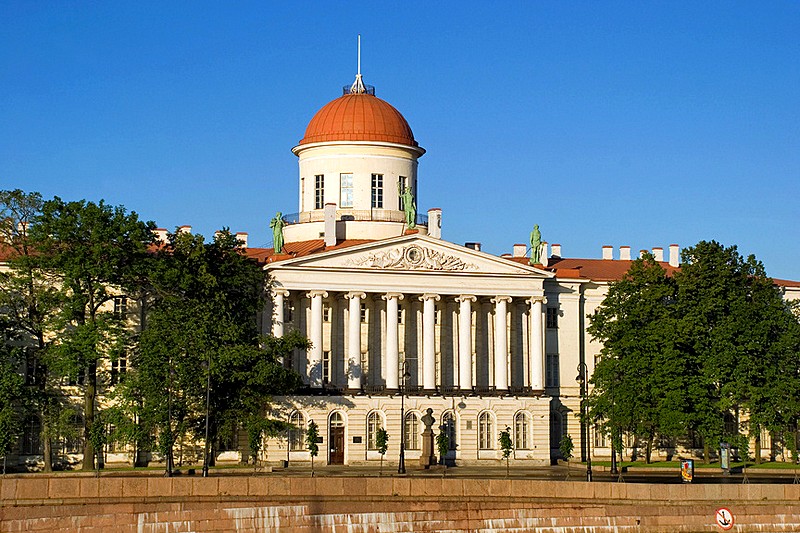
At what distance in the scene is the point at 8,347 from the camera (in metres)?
72.7

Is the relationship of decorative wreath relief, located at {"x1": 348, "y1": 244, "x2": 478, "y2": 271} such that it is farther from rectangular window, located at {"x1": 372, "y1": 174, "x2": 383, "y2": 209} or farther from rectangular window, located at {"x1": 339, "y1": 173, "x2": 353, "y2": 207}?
rectangular window, located at {"x1": 339, "y1": 173, "x2": 353, "y2": 207}

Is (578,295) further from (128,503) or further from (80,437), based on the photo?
(128,503)

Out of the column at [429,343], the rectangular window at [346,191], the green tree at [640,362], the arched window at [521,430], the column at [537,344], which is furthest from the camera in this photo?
the rectangular window at [346,191]

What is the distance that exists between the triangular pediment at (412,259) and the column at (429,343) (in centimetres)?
198

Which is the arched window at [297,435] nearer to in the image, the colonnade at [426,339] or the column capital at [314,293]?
the colonnade at [426,339]

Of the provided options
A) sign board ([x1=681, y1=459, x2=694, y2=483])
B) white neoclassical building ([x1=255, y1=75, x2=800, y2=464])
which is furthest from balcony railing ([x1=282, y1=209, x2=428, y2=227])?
sign board ([x1=681, y1=459, x2=694, y2=483])

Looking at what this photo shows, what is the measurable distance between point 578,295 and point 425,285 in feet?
37.6

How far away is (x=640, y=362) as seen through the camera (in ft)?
265

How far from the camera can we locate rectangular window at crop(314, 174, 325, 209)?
90194 mm

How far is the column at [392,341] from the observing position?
269ft

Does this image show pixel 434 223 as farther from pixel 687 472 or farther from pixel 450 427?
pixel 687 472

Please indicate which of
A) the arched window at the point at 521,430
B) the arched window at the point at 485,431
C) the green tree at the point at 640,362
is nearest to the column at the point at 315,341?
the arched window at the point at 485,431

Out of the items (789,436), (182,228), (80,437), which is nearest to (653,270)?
(789,436)

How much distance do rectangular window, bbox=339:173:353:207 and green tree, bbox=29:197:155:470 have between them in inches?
730
